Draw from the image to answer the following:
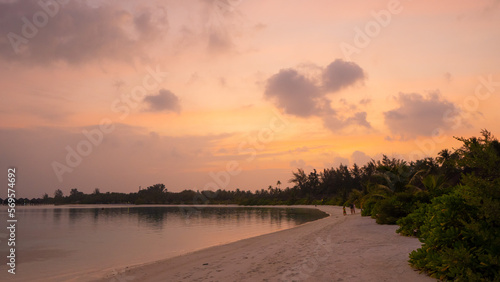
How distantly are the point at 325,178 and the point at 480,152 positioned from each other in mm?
105098

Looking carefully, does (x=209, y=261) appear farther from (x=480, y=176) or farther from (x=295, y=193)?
(x=295, y=193)

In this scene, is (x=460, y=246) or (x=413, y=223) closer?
(x=460, y=246)

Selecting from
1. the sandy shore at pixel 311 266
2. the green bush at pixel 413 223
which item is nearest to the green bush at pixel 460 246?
the sandy shore at pixel 311 266

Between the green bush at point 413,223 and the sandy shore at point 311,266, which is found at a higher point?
the green bush at point 413,223

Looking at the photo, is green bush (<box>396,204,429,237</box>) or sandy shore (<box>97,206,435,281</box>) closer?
sandy shore (<box>97,206,435,281</box>)

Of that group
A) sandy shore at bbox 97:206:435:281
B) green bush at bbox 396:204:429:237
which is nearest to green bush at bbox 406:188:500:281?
sandy shore at bbox 97:206:435:281

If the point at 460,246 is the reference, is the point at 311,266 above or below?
below

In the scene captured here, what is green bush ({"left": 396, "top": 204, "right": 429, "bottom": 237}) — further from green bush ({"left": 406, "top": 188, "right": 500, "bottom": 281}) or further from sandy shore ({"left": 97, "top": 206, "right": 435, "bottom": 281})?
green bush ({"left": 406, "top": 188, "right": 500, "bottom": 281})

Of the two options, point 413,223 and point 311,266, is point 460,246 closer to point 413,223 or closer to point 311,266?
point 311,266

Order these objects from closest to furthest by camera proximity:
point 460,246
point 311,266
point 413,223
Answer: point 460,246 → point 311,266 → point 413,223

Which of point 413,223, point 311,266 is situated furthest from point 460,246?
point 413,223

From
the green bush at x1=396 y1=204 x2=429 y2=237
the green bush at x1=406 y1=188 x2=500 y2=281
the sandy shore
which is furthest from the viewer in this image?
the green bush at x1=396 y1=204 x2=429 y2=237

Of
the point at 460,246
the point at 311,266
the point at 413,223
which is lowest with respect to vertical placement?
the point at 311,266

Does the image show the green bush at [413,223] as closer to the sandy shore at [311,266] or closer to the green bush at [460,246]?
the sandy shore at [311,266]
